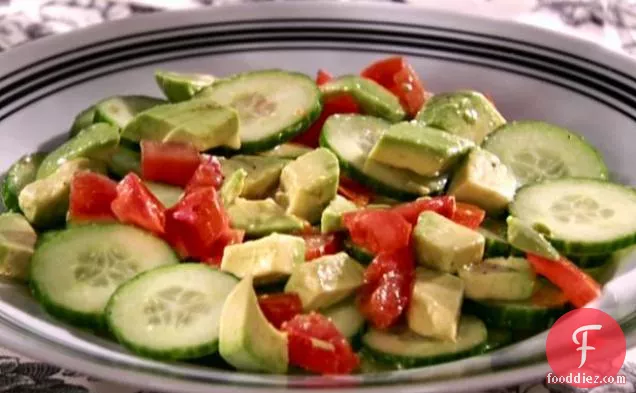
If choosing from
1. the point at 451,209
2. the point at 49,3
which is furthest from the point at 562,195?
the point at 49,3

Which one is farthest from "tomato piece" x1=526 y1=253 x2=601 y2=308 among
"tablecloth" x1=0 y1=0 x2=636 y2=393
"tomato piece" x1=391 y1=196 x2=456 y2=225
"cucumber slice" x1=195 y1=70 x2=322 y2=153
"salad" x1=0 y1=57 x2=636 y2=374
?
"tablecloth" x1=0 y1=0 x2=636 y2=393

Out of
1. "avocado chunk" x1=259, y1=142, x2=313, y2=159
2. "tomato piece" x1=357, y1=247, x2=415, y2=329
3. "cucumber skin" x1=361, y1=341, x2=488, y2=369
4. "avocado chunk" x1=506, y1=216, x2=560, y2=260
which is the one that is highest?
"avocado chunk" x1=506, y1=216, x2=560, y2=260

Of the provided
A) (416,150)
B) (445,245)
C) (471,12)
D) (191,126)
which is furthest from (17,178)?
(471,12)

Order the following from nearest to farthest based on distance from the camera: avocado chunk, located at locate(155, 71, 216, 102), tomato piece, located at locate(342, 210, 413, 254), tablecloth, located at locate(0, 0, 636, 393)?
tomato piece, located at locate(342, 210, 413, 254), avocado chunk, located at locate(155, 71, 216, 102), tablecloth, located at locate(0, 0, 636, 393)

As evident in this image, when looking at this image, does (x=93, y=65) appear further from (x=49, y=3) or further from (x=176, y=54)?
(x=49, y=3)

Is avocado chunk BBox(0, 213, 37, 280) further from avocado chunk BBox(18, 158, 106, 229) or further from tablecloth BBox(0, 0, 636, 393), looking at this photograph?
tablecloth BBox(0, 0, 636, 393)

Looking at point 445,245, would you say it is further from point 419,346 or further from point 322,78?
point 322,78
